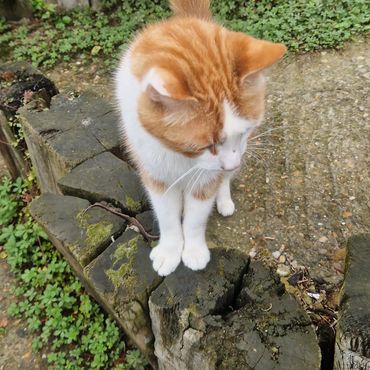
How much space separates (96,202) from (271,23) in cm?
219

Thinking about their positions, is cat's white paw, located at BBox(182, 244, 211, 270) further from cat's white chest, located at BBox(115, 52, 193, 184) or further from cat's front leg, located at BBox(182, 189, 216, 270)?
cat's white chest, located at BBox(115, 52, 193, 184)

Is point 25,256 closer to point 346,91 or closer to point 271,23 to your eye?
point 346,91

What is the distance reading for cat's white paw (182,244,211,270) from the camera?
1.45m

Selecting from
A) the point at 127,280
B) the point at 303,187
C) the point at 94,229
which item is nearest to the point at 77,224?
the point at 94,229

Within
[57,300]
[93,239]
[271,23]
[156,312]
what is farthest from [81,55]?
[156,312]

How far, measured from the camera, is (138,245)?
1.53 meters

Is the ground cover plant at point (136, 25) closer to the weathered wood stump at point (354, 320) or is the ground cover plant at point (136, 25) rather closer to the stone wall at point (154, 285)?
the stone wall at point (154, 285)

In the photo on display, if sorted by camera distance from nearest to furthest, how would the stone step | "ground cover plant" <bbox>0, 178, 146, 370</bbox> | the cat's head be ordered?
1. the cat's head
2. the stone step
3. "ground cover plant" <bbox>0, 178, 146, 370</bbox>

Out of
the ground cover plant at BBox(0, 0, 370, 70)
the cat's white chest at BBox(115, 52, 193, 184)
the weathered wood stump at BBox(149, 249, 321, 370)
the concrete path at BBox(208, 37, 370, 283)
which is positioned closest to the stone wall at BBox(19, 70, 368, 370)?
the weathered wood stump at BBox(149, 249, 321, 370)

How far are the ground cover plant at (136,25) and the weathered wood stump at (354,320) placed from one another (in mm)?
2208

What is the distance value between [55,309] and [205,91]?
1.34 meters

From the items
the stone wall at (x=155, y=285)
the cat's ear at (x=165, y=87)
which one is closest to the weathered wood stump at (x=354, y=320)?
the stone wall at (x=155, y=285)

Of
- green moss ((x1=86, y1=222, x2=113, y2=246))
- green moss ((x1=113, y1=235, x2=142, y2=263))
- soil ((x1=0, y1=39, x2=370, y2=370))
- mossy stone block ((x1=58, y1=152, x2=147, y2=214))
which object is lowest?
soil ((x1=0, y1=39, x2=370, y2=370))

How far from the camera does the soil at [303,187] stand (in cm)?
194
